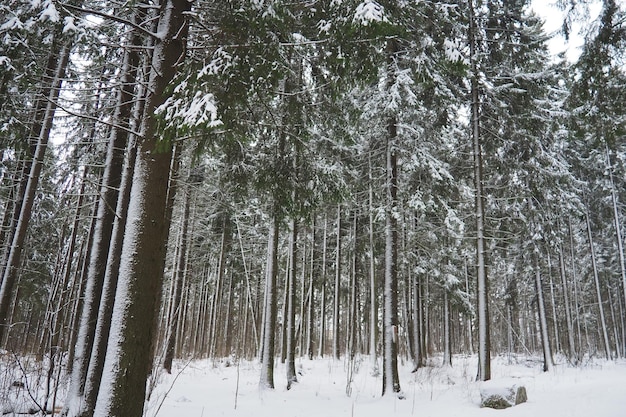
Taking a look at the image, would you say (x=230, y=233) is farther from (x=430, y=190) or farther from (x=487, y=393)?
(x=487, y=393)

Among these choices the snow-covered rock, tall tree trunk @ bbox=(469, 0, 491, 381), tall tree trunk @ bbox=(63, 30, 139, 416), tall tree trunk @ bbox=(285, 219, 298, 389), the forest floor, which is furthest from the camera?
tall tree trunk @ bbox=(285, 219, 298, 389)

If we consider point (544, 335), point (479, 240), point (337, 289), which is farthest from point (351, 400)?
point (544, 335)

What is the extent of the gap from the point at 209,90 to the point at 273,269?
6.86 metres

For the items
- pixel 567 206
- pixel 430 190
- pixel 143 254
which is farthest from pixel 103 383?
pixel 567 206

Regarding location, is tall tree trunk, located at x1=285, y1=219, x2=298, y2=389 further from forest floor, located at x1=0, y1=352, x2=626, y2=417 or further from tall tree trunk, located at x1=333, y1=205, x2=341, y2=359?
tall tree trunk, located at x1=333, y1=205, x2=341, y2=359

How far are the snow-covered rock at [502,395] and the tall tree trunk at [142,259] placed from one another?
7.15 meters

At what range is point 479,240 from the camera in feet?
37.1

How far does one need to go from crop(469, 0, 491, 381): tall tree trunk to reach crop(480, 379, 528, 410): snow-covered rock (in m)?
2.32

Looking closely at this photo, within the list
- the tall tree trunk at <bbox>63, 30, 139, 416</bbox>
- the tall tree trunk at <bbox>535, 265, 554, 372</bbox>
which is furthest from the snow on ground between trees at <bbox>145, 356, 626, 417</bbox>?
the tall tree trunk at <bbox>535, 265, 554, 372</bbox>

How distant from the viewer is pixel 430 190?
1242 cm

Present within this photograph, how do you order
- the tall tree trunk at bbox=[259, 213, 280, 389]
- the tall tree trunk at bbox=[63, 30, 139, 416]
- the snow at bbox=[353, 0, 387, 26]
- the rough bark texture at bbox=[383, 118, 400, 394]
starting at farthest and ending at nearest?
the tall tree trunk at bbox=[259, 213, 280, 389] < the rough bark texture at bbox=[383, 118, 400, 394] < the tall tree trunk at bbox=[63, 30, 139, 416] < the snow at bbox=[353, 0, 387, 26]

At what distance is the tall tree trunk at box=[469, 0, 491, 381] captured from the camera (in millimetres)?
10539

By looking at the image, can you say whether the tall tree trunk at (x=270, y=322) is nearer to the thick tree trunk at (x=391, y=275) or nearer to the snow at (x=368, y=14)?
the thick tree trunk at (x=391, y=275)

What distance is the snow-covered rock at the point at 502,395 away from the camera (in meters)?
7.75
